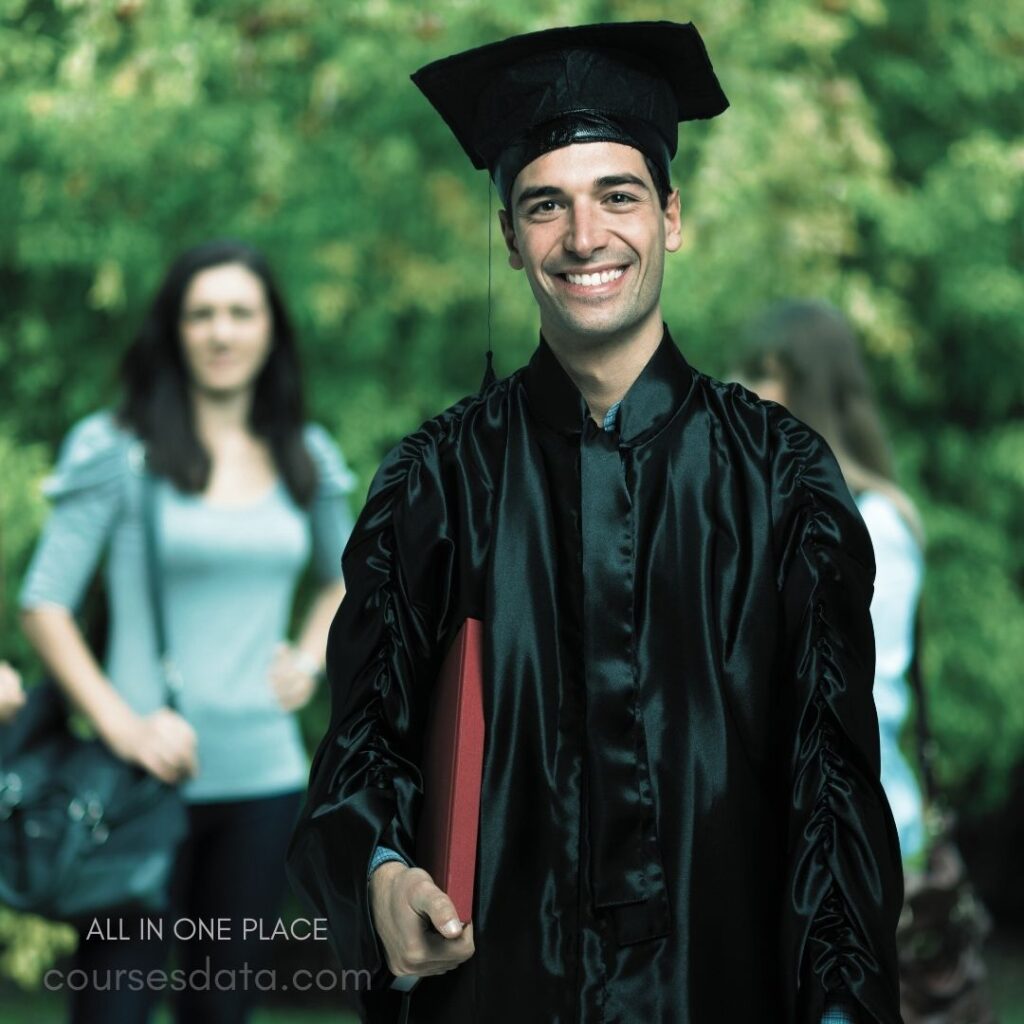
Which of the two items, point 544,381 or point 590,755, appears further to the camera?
point 544,381

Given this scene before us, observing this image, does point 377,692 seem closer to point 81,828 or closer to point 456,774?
point 456,774

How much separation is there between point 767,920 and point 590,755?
0.81ft

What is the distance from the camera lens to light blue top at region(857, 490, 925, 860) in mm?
3291

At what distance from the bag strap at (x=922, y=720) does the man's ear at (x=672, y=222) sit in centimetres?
164

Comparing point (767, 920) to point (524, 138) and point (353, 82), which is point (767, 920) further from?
point (353, 82)

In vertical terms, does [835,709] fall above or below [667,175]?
below

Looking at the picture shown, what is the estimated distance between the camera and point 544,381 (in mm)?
1925

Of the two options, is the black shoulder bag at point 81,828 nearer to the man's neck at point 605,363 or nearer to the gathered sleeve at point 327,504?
the gathered sleeve at point 327,504

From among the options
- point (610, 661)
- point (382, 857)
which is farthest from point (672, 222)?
point (382, 857)

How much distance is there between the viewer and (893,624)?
130 inches

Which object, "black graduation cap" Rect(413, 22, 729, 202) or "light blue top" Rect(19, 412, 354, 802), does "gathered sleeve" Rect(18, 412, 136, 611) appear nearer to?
"light blue top" Rect(19, 412, 354, 802)

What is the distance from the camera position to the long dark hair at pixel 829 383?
3.49m

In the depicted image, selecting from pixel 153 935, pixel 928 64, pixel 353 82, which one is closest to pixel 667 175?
pixel 153 935

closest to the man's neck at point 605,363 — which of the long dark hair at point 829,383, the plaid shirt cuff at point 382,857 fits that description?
the plaid shirt cuff at point 382,857
